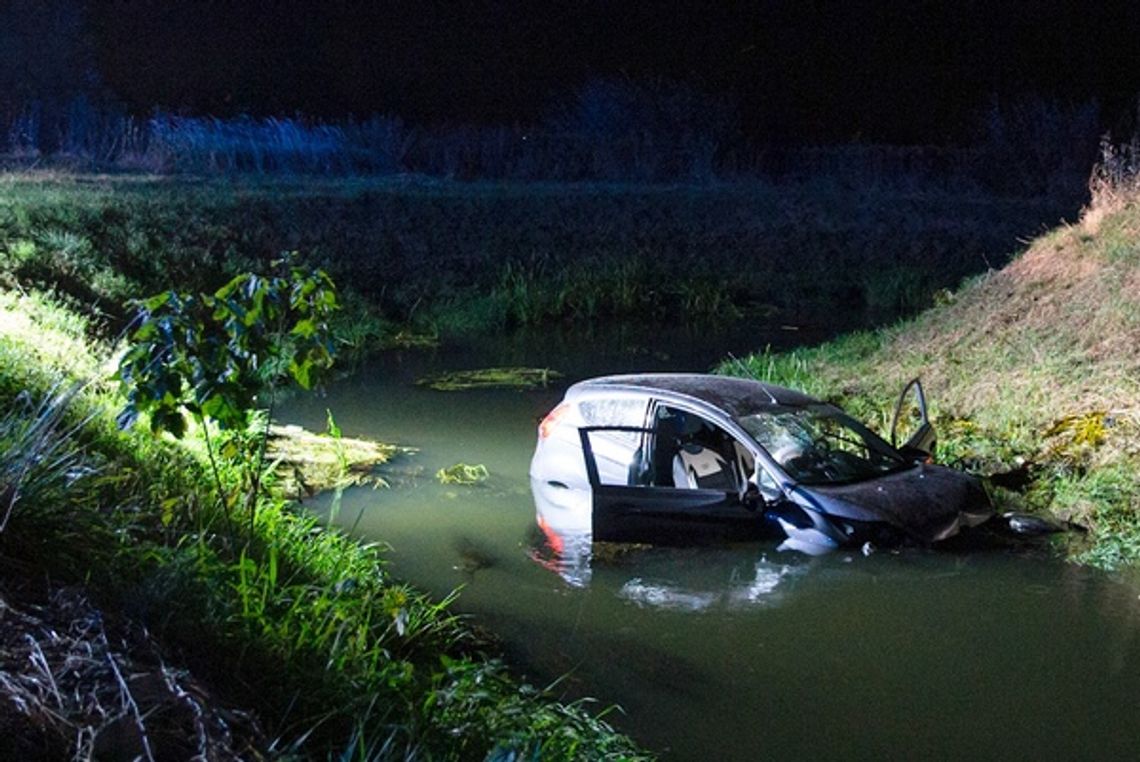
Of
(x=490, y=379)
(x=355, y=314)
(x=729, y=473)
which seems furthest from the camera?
(x=355, y=314)

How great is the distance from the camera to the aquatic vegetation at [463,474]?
1538cm

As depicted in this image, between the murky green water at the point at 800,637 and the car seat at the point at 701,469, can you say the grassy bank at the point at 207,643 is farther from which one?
the car seat at the point at 701,469

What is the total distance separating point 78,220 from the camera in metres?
25.3

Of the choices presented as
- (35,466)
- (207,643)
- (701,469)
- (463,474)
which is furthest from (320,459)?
(207,643)

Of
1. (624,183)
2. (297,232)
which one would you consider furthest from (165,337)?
(624,183)

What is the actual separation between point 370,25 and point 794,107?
18.4 meters

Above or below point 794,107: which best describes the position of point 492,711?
below

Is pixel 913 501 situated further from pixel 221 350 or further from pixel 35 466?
pixel 35 466

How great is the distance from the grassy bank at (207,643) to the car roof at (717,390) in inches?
125

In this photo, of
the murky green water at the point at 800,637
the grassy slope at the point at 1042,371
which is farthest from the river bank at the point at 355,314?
the murky green water at the point at 800,637

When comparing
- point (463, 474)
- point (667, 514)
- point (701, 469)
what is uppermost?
point (701, 469)

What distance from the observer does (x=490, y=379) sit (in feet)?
72.1

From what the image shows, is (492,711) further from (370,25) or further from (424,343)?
(370,25)

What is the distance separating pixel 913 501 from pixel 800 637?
2.17m
